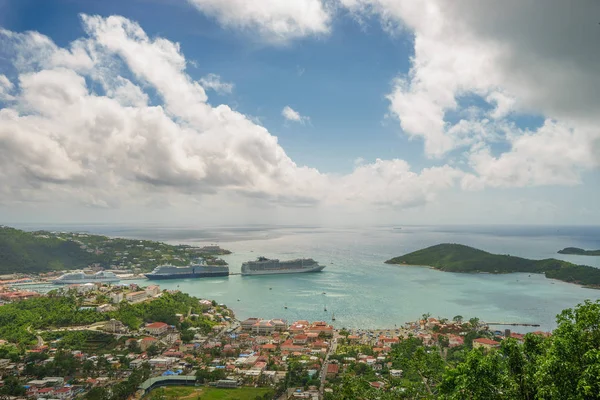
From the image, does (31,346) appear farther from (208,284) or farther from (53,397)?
(208,284)

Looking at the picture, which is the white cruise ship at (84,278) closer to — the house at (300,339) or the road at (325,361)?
the house at (300,339)

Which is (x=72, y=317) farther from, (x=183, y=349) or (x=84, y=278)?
(x=84, y=278)

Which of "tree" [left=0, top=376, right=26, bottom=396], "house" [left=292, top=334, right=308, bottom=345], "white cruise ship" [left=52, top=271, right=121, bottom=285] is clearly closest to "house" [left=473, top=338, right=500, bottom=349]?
"house" [left=292, top=334, right=308, bottom=345]

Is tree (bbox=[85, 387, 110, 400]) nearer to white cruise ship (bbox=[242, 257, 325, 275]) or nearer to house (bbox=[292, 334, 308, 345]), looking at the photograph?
house (bbox=[292, 334, 308, 345])

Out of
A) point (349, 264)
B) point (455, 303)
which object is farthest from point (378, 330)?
point (349, 264)

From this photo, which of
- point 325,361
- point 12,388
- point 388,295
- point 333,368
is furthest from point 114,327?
point 388,295
